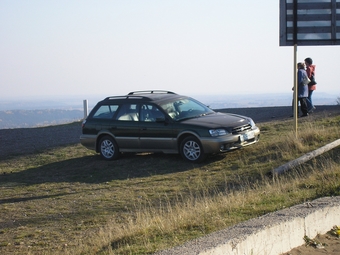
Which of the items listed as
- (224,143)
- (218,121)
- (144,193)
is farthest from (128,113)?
(144,193)

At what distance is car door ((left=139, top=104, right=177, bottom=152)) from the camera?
14.6 meters

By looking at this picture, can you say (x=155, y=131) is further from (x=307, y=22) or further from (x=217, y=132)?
(x=307, y=22)

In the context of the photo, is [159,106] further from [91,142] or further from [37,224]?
[37,224]

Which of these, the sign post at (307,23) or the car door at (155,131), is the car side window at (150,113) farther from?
the sign post at (307,23)

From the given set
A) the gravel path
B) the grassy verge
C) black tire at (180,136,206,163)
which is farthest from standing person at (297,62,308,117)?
black tire at (180,136,206,163)

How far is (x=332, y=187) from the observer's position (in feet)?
27.8

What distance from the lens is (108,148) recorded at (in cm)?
1570

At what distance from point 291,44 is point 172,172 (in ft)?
13.9

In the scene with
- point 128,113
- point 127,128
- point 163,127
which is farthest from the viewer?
point 128,113

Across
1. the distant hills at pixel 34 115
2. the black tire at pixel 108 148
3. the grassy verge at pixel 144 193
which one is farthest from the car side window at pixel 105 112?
the distant hills at pixel 34 115

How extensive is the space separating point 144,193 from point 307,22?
603 centimetres

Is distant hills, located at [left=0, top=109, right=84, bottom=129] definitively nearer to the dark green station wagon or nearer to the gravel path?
the gravel path

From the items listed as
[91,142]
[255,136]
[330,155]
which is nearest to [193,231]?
[330,155]

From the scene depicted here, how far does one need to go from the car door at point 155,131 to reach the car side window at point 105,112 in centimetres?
94
